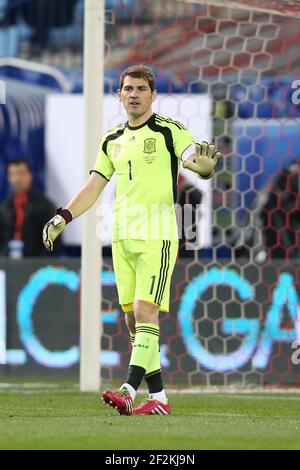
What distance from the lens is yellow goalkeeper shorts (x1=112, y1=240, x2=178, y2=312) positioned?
704cm

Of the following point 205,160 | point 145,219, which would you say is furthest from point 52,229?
point 205,160

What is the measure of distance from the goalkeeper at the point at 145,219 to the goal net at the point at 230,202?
2.74 m

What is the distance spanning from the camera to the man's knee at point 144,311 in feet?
23.0

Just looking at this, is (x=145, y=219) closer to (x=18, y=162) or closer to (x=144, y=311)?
(x=144, y=311)

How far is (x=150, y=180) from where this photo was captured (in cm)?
708

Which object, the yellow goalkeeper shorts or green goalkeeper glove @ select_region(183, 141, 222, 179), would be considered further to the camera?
the yellow goalkeeper shorts

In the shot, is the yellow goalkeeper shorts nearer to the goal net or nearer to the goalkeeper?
the goalkeeper

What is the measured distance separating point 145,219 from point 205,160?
0.65m

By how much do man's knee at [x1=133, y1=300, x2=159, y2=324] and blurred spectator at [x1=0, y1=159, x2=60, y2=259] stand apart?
224 inches

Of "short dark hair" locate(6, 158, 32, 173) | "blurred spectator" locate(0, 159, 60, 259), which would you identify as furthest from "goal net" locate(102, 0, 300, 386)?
"short dark hair" locate(6, 158, 32, 173)

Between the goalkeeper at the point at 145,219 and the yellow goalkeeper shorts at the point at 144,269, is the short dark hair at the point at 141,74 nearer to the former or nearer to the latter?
the goalkeeper at the point at 145,219

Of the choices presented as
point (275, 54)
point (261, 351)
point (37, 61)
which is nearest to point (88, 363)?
point (261, 351)

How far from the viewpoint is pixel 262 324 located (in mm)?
10281

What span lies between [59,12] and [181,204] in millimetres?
5736
